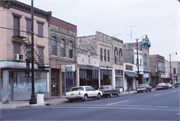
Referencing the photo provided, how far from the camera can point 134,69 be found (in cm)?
5184

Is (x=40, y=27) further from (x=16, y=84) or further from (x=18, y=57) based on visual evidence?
(x=16, y=84)

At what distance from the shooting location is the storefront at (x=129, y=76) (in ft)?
154

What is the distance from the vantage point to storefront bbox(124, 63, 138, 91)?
46900 millimetres

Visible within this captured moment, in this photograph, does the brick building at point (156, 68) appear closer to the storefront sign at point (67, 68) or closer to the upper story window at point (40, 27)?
the storefront sign at point (67, 68)

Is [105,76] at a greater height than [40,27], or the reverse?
[40,27]

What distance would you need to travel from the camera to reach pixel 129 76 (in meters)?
46.5

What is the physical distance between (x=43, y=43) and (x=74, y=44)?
19.9 feet

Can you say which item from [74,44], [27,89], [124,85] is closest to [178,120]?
[27,89]

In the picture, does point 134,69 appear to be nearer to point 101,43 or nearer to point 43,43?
point 101,43

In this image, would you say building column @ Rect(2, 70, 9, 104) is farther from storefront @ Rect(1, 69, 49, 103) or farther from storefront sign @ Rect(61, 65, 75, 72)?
storefront sign @ Rect(61, 65, 75, 72)

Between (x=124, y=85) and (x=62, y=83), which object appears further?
(x=124, y=85)

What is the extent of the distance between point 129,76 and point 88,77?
1467 cm

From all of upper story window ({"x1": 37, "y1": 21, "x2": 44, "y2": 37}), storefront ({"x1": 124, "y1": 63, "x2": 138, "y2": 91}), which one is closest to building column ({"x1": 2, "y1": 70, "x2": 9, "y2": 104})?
upper story window ({"x1": 37, "y1": 21, "x2": 44, "y2": 37})

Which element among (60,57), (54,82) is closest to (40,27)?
(60,57)
